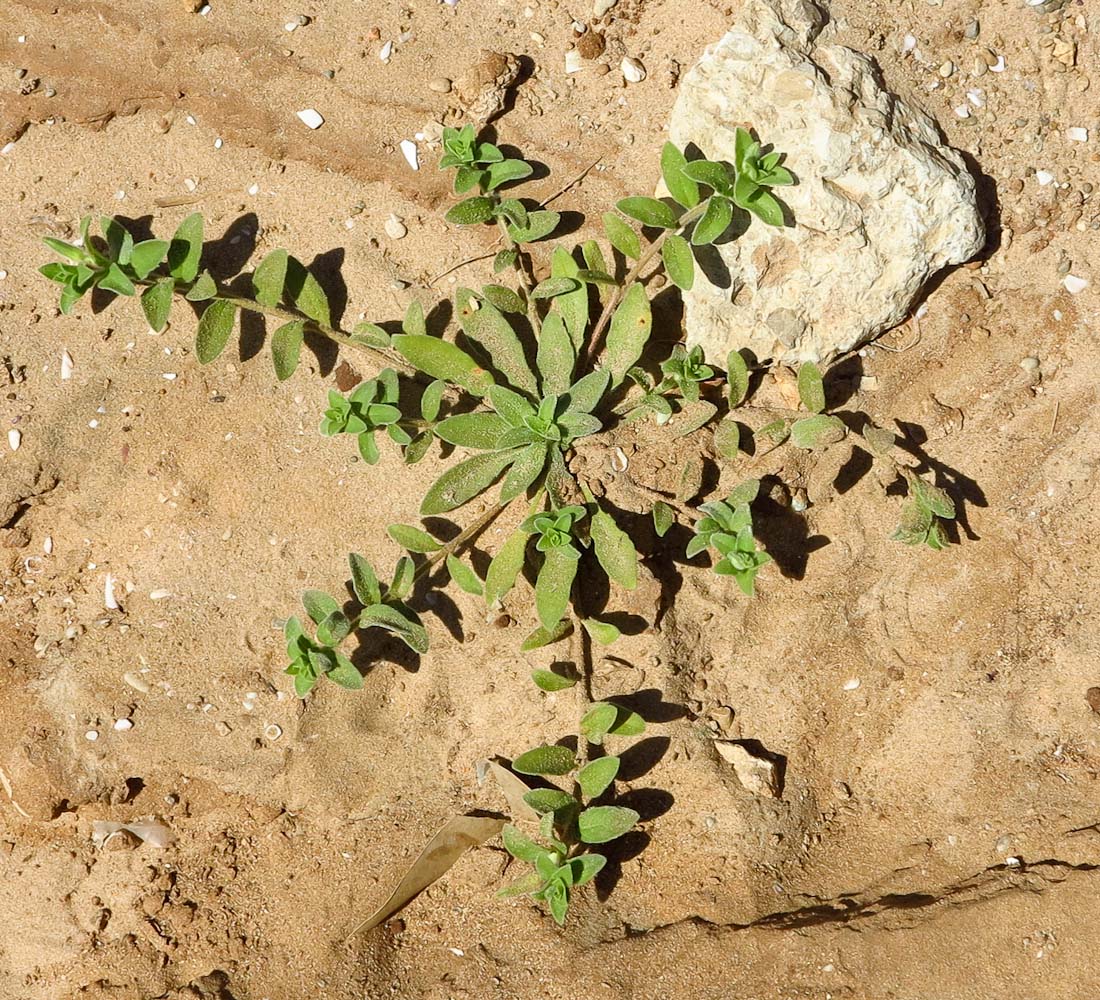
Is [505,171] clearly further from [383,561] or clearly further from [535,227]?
[383,561]

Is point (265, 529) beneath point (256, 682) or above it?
above

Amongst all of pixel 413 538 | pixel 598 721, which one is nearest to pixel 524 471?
pixel 413 538

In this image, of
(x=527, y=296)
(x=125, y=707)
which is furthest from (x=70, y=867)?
(x=527, y=296)

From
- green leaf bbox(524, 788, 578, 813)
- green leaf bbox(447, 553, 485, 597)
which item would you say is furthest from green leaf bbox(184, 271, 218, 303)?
green leaf bbox(524, 788, 578, 813)

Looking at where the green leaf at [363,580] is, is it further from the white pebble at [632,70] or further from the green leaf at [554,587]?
the white pebble at [632,70]

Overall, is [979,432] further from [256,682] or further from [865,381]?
[256,682]

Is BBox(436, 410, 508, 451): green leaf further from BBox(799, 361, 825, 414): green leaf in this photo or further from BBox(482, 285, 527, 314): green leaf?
BBox(799, 361, 825, 414): green leaf
